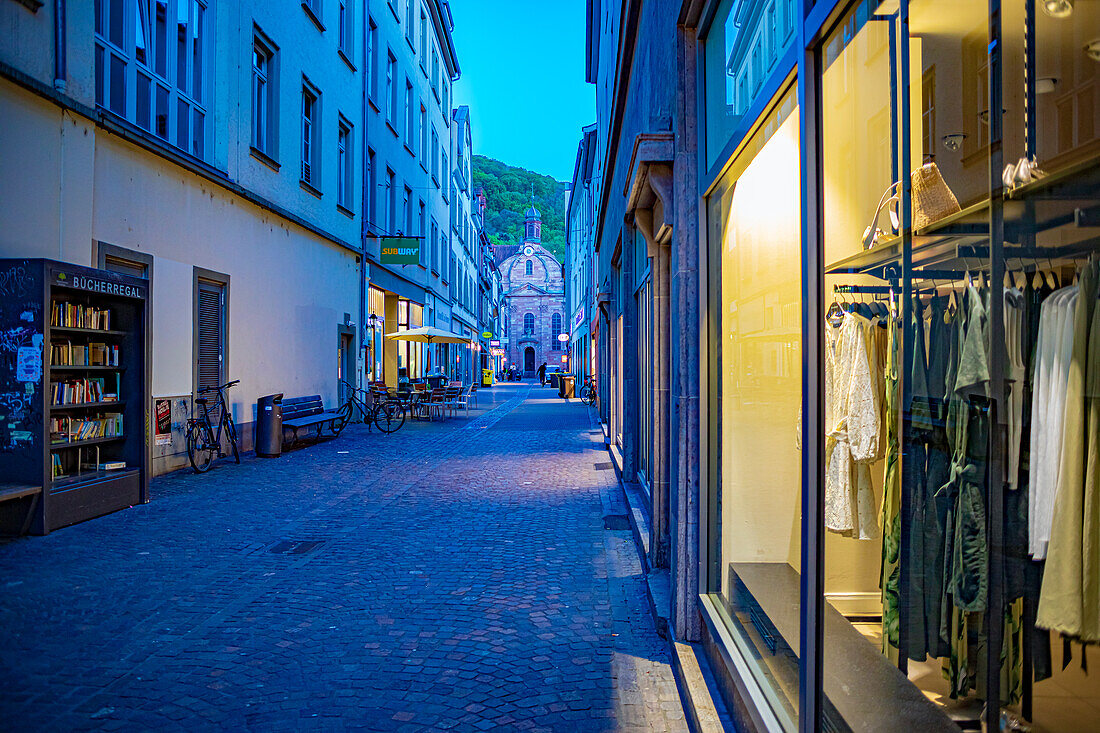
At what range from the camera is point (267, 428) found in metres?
12.1

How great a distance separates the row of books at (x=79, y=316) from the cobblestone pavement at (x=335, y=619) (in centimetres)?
196

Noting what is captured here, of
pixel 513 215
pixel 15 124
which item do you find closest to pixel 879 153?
pixel 15 124

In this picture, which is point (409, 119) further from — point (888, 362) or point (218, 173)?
point (888, 362)

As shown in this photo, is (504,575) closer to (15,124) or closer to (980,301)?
(980,301)

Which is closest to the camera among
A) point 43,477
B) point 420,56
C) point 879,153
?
point 879,153

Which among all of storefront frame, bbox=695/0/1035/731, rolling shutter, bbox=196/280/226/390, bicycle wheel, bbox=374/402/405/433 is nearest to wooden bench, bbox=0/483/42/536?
rolling shutter, bbox=196/280/226/390

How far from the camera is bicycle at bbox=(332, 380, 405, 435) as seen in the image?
16703 millimetres

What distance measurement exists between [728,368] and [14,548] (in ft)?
19.4

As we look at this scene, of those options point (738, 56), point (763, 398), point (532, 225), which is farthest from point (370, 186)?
point (532, 225)

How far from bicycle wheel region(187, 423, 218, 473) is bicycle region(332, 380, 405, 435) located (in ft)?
15.6

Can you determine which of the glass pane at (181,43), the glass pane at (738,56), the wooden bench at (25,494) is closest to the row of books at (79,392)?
the wooden bench at (25,494)

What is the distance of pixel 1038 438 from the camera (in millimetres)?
1794

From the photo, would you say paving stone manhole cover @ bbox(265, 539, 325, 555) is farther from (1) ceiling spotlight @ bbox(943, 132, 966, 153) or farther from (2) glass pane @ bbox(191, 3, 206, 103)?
(2) glass pane @ bbox(191, 3, 206, 103)

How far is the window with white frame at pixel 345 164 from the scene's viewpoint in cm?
1854
